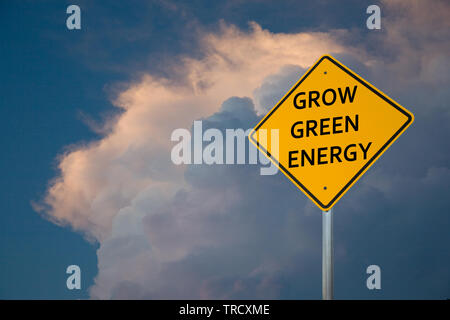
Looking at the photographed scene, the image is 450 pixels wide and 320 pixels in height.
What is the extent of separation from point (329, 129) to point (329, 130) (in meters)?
0.01

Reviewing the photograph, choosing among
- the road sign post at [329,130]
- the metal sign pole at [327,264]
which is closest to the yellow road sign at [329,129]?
the road sign post at [329,130]

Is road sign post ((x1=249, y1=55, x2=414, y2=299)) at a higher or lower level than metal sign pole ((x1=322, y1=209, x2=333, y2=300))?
higher

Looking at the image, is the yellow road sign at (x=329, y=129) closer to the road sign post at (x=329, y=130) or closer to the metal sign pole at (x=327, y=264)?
the road sign post at (x=329, y=130)

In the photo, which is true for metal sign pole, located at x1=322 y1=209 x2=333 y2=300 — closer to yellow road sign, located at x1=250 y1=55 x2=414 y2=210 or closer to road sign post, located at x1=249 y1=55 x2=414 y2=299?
road sign post, located at x1=249 y1=55 x2=414 y2=299

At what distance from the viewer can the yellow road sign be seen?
3425 millimetres

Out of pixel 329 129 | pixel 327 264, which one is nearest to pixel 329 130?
pixel 329 129

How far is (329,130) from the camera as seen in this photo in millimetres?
3521

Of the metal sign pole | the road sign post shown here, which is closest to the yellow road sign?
the road sign post
